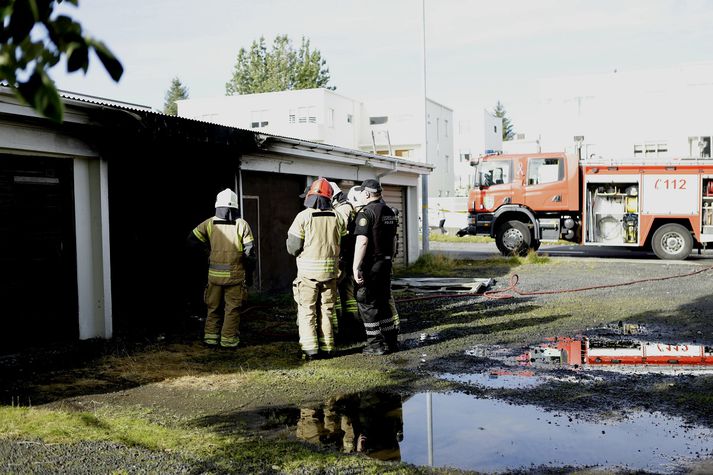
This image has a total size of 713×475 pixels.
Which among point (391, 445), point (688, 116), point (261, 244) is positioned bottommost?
point (391, 445)

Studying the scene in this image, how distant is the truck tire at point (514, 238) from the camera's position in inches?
833

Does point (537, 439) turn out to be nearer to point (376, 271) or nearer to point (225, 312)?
point (376, 271)

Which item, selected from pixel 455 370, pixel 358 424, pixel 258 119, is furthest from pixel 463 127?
pixel 358 424

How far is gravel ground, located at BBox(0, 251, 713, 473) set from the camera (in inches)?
186

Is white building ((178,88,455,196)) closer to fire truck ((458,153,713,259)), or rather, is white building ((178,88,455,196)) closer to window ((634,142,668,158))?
window ((634,142,668,158))

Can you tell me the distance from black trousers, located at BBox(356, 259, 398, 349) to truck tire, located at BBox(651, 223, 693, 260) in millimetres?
15056

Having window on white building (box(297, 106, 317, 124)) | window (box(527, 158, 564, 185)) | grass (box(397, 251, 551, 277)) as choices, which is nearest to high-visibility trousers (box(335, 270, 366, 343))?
grass (box(397, 251, 551, 277))

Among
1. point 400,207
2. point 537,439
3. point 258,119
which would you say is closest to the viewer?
point 537,439

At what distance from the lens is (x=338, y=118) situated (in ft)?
157

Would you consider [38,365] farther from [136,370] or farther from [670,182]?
[670,182]

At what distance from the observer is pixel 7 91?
7.31m

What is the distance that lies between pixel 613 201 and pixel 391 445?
17.9m

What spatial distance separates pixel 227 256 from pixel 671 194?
52.9 ft

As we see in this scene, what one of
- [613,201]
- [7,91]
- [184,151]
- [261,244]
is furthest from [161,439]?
[613,201]
